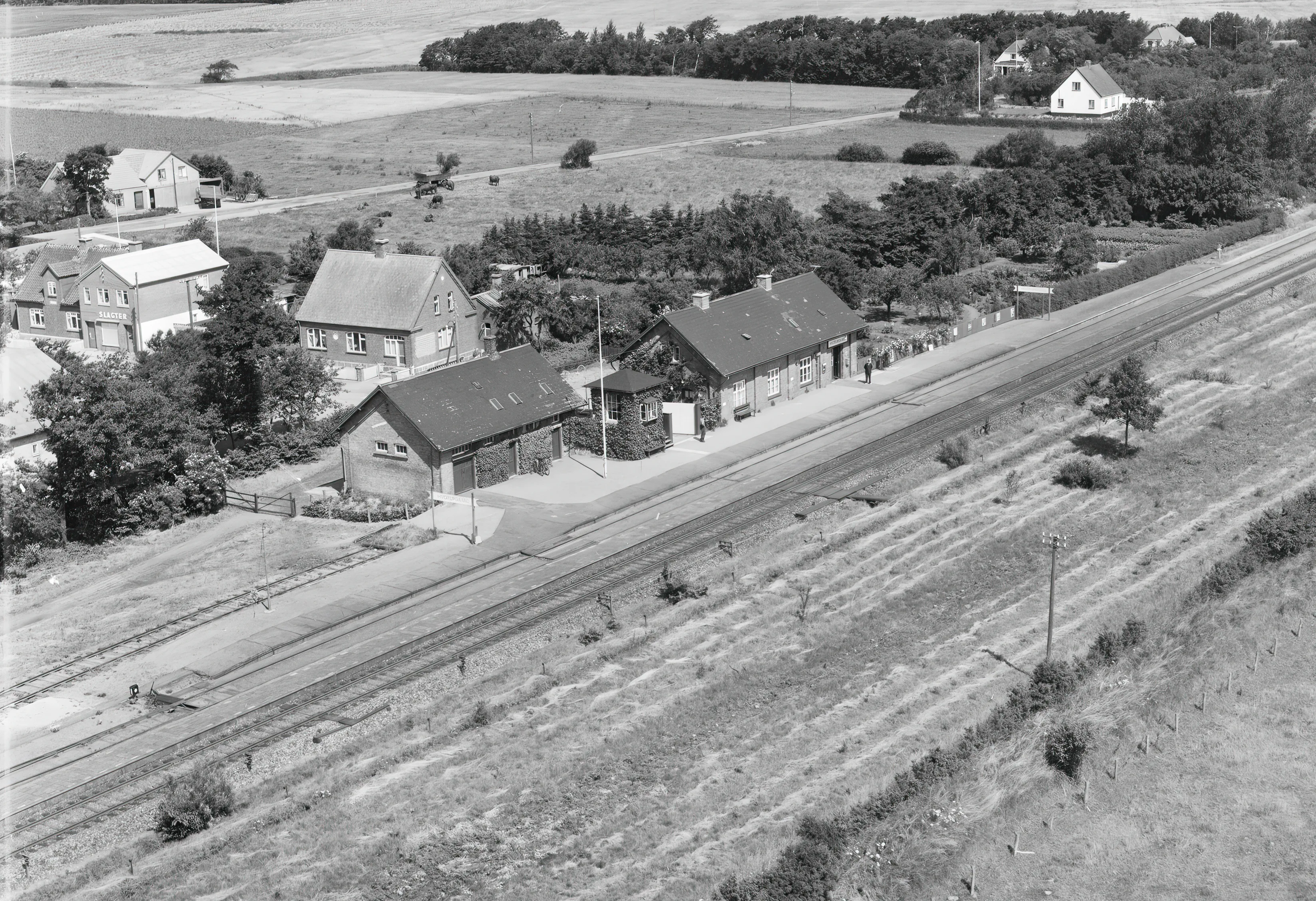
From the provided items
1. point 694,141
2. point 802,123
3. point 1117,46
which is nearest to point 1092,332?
point 694,141

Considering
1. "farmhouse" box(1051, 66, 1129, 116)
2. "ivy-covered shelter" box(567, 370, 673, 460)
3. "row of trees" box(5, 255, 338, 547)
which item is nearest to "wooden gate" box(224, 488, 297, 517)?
"row of trees" box(5, 255, 338, 547)

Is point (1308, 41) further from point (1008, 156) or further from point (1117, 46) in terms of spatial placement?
point (1008, 156)

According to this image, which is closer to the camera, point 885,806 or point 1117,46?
point 885,806

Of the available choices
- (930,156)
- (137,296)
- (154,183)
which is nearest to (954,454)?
(137,296)

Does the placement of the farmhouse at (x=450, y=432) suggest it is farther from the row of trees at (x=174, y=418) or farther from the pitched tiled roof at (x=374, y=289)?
the pitched tiled roof at (x=374, y=289)

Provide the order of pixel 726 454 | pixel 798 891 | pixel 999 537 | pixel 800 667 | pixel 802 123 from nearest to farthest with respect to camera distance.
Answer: pixel 798 891, pixel 800 667, pixel 999 537, pixel 726 454, pixel 802 123
